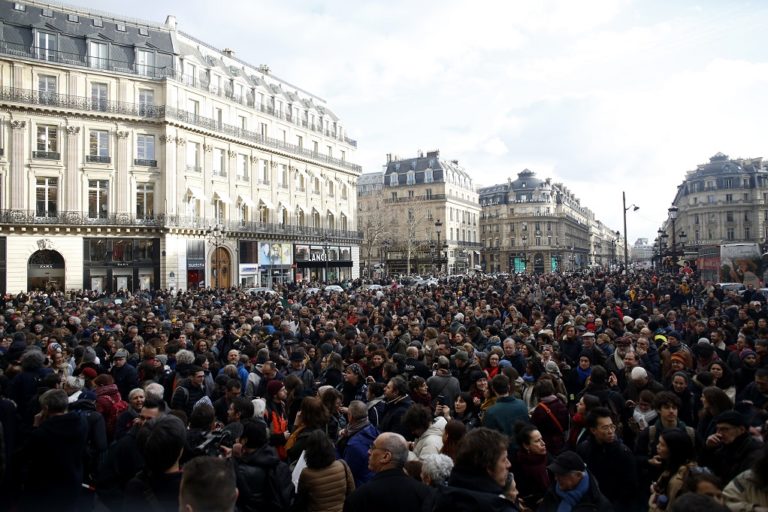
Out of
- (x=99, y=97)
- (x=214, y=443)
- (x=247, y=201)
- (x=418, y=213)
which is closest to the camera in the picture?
(x=214, y=443)

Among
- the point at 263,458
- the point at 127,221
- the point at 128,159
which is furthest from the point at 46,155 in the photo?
the point at 263,458

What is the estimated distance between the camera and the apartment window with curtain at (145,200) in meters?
40.2

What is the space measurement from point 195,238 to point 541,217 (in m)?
75.9

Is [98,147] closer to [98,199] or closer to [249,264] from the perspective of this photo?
[98,199]

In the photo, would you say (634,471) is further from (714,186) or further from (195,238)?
(714,186)

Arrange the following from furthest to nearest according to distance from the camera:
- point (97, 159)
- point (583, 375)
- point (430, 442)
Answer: point (97, 159) → point (583, 375) → point (430, 442)

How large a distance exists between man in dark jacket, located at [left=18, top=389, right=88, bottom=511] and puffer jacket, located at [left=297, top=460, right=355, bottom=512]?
7.88 ft

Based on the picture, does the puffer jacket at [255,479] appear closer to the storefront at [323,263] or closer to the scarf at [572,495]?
the scarf at [572,495]

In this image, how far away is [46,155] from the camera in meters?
36.9

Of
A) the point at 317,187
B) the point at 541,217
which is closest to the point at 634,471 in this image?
the point at 317,187

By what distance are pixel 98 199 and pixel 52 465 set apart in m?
38.9

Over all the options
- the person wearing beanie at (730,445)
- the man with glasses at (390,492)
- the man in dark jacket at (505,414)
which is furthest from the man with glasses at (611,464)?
the man with glasses at (390,492)

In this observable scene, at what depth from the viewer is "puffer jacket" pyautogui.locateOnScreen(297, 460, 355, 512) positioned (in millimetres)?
4094

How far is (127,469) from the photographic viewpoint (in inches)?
186
